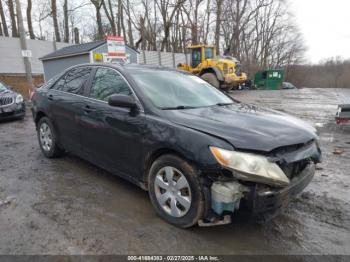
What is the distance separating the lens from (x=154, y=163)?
2799 mm

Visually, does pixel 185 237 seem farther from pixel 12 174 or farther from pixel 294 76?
pixel 294 76

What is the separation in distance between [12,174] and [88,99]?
5.58ft

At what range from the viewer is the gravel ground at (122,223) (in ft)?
7.92

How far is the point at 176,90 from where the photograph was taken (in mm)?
3430

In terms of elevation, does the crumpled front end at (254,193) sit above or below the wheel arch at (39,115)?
below

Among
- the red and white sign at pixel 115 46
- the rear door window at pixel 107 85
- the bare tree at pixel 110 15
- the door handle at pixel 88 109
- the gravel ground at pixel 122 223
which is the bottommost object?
the gravel ground at pixel 122 223

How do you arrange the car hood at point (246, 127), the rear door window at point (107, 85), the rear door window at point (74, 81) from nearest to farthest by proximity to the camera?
the car hood at point (246, 127) → the rear door window at point (107, 85) → the rear door window at point (74, 81)

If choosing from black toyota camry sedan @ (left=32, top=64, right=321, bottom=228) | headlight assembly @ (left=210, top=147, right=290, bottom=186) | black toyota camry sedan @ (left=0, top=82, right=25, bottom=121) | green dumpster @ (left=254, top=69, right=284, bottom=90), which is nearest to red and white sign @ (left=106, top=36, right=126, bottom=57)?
black toyota camry sedan @ (left=0, top=82, right=25, bottom=121)

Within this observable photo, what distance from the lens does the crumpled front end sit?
2254 millimetres

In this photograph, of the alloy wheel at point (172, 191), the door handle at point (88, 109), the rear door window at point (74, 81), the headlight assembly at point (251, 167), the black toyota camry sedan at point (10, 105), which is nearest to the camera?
the headlight assembly at point (251, 167)

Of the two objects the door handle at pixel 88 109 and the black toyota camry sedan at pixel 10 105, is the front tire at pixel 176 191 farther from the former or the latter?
the black toyota camry sedan at pixel 10 105

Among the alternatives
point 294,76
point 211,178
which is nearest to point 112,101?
point 211,178

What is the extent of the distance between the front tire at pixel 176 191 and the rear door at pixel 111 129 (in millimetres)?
318

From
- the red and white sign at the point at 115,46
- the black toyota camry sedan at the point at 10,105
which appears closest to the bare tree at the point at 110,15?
the red and white sign at the point at 115,46
